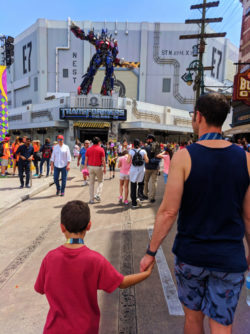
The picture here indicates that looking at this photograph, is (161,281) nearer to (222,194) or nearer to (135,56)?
(222,194)

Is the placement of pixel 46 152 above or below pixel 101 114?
below

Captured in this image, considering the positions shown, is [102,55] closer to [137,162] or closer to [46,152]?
[46,152]

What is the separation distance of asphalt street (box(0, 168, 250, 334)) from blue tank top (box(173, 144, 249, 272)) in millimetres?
1245

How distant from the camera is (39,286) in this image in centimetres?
147

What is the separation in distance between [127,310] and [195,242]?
4.88ft

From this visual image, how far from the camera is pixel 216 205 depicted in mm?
1460

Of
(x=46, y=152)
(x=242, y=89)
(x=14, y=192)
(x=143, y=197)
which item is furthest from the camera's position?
(x=242, y=89)

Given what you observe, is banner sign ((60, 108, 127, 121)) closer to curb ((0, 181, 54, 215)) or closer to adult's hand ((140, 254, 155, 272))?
curb ((0, 181, 54, 215))

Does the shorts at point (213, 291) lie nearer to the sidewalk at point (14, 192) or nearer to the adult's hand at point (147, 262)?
the adult's hand at point (147, 262)

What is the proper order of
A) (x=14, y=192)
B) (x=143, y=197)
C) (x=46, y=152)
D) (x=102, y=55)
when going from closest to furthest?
(x=143, y=197) < (x=14, y=192) < (x=46, y=152) < (x=102, y=55)

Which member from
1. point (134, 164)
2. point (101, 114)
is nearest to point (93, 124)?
point (101, 114)

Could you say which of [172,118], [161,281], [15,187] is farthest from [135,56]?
[161,281]

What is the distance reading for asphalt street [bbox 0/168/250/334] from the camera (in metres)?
2.32

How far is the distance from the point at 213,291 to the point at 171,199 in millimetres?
612
